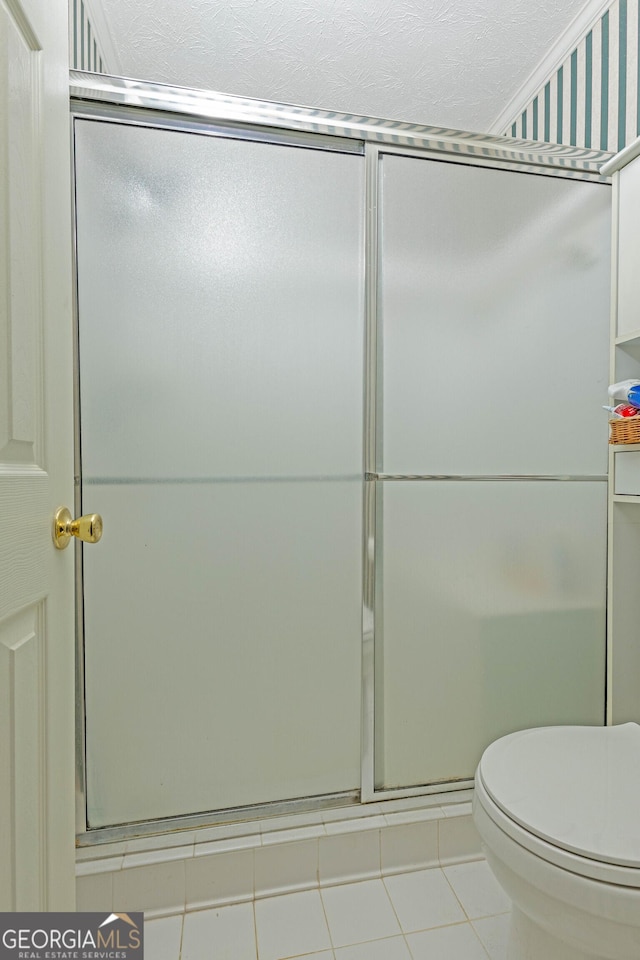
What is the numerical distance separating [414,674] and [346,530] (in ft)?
1.39

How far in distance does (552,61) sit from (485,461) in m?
1.38

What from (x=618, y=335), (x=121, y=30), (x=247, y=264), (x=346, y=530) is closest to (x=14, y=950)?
(x=346, y=530)

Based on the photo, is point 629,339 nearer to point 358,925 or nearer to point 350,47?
point 350,47

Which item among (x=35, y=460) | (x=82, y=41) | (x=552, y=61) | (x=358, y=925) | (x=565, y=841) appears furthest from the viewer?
(x=552, y=61)

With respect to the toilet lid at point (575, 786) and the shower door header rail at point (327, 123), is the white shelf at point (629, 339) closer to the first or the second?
the shower door header rail at point (327, 123)

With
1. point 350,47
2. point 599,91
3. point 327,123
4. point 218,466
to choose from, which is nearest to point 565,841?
point 218,466

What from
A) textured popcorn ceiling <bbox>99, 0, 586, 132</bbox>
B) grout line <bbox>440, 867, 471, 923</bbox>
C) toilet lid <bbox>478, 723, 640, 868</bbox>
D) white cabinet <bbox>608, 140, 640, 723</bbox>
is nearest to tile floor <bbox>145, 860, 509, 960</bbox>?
grout line <bbox>440, 867, 471, 923</bbox>

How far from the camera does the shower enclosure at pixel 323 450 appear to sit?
1.23 meters

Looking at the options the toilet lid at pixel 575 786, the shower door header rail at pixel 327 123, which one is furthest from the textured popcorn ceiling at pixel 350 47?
the toilet lid at pixel 575 786

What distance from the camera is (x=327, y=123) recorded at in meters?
1.29

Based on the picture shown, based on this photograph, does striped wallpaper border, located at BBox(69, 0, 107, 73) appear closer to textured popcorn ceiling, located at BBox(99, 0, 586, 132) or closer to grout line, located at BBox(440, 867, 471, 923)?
textured popcorn ceiling, located at BBox(99, 0, 586, 132)

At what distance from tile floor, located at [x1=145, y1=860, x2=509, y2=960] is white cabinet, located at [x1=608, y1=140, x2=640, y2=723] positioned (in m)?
0.64

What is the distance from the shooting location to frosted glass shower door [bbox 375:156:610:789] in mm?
1374

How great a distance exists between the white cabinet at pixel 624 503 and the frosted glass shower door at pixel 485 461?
3 centimetres
